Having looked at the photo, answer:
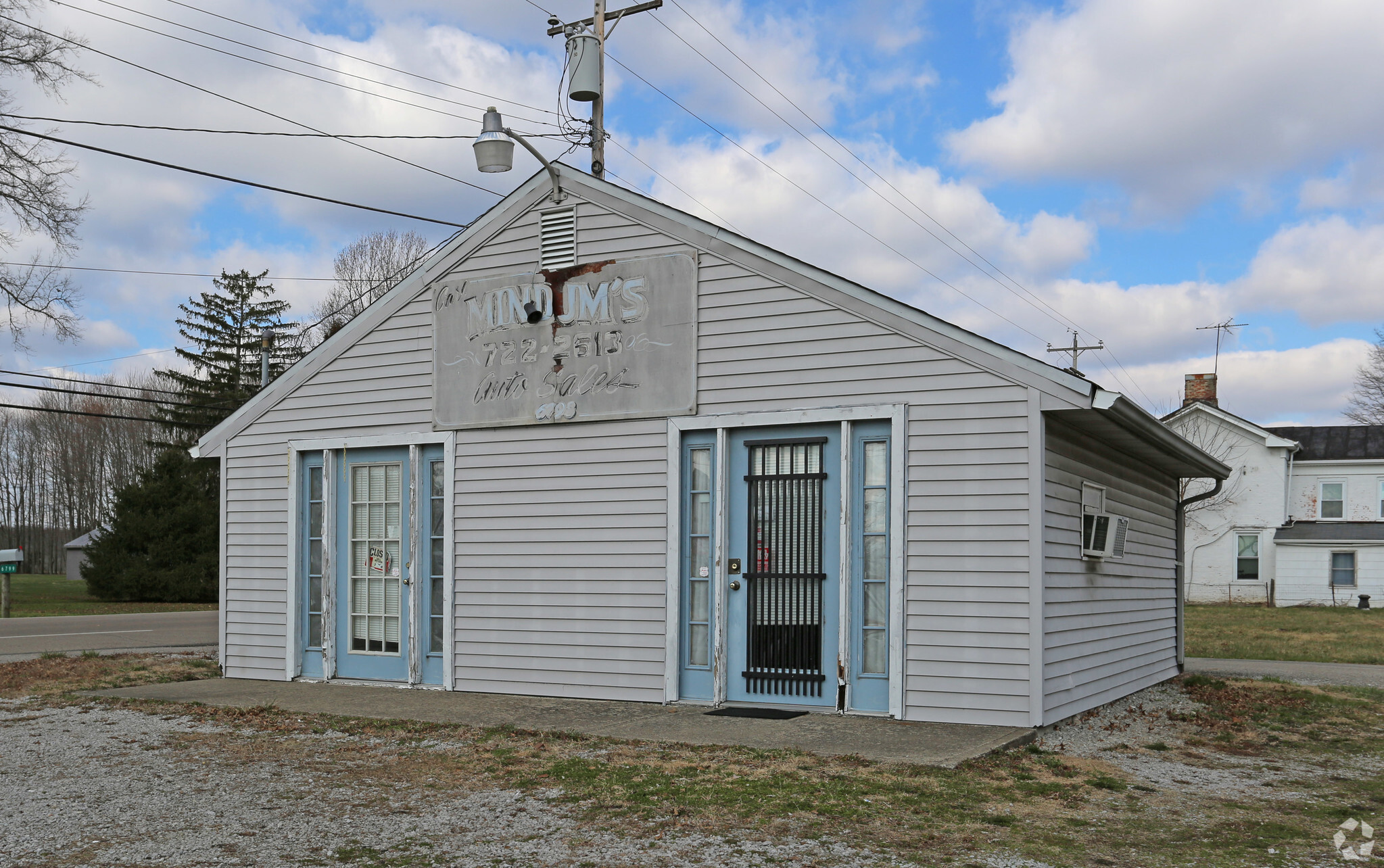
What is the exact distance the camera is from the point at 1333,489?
32.0 metres

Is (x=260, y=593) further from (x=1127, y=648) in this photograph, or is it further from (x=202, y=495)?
Answer: (x=202, y=495)

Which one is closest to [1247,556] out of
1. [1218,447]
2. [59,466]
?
[1218,447]

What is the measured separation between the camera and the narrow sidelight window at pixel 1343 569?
3050cm

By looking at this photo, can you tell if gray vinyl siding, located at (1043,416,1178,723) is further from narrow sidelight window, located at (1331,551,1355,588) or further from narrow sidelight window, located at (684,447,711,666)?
narrow sidelight window, located at (1331,551,1355,588)

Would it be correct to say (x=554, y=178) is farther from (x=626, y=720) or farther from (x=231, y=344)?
(x=231, y=344)

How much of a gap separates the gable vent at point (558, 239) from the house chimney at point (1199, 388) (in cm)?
2779

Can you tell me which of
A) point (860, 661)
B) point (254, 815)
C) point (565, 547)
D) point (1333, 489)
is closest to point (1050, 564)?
point (860, 661)

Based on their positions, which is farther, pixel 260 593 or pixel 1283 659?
pixel 1283 659

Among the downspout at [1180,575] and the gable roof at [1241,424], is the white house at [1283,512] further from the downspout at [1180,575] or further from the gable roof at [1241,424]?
the downspout at [1180,575]

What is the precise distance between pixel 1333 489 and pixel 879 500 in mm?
28354

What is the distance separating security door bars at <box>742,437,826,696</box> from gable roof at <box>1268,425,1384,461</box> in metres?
27.4

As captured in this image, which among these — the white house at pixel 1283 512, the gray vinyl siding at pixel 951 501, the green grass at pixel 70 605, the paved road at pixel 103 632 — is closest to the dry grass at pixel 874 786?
the gray vinyl siding at pixel 951 501

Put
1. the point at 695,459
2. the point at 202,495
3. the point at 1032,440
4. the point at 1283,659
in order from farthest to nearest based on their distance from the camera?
the point at 202,495 < the point at 1283,659 < the point at 695,459 < the point at 1032,440

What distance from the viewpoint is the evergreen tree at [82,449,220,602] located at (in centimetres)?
3105
